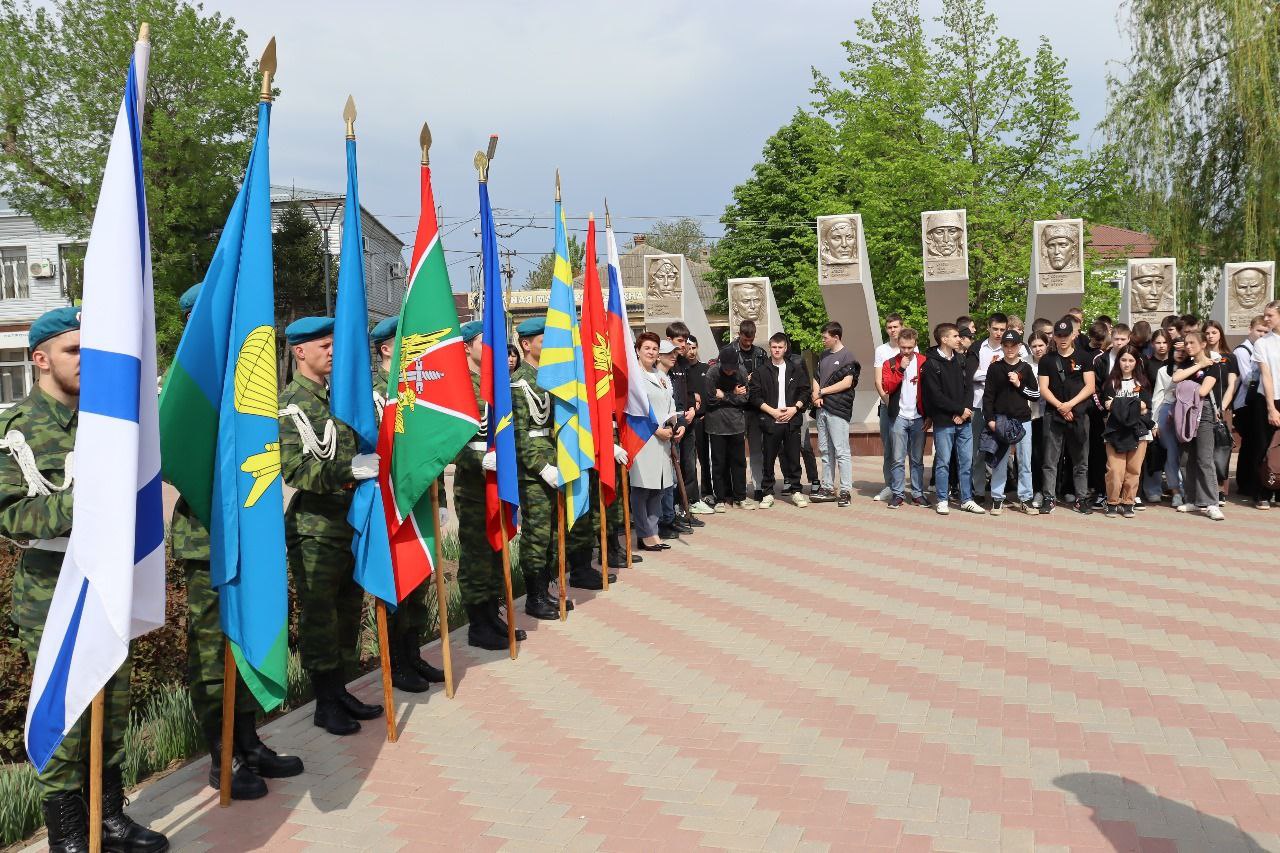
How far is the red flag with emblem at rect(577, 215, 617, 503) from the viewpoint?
7113 mm

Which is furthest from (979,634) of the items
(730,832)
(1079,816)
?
(730,832)

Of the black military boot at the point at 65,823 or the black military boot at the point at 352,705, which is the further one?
the black military boot at the point at 352,705

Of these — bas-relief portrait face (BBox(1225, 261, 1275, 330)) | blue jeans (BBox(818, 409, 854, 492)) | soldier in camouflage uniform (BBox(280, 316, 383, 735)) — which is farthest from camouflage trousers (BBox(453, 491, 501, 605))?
bas-relief portrait face (BBox(1225, 261, 1275, 330))

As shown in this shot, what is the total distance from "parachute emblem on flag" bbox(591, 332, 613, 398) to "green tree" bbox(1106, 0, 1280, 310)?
1680cm

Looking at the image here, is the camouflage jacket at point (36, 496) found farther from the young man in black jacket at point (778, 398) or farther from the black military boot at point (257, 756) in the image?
the young man in black jacket at point (778, 398)

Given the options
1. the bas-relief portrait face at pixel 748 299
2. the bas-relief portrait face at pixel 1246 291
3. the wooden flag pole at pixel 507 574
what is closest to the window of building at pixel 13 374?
the bas-relief portrait face at pixel 748 299

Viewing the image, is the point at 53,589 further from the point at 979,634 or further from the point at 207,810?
the point at 979,634

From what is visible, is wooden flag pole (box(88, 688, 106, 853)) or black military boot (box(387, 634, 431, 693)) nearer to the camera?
wooden flag pole (box(88, 688, 106, 853))

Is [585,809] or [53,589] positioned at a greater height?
[53,589]

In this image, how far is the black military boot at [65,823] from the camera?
132 inches

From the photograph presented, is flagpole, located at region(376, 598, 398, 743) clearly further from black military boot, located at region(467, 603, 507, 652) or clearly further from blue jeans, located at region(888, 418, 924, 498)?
blue jeans, located at region(888, 418, 924, 498)

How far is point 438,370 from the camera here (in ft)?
16.2

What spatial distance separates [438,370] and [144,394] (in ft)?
5.88

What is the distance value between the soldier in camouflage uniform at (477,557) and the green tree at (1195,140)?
728 inches
